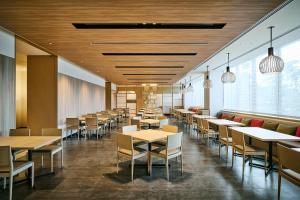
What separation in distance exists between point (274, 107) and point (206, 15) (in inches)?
190

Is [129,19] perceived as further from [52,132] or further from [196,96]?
[196,96]

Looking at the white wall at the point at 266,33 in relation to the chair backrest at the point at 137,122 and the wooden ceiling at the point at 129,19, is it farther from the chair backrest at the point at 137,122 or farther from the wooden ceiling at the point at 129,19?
the chair backrest at the point at 137,122

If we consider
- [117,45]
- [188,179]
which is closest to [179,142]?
[188,179]

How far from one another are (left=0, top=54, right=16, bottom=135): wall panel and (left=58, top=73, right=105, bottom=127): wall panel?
74.6 inches

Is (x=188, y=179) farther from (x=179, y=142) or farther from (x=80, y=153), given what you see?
(x=80, y=153)

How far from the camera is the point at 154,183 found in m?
3.30

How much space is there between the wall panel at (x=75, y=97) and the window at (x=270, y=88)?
7.38 m

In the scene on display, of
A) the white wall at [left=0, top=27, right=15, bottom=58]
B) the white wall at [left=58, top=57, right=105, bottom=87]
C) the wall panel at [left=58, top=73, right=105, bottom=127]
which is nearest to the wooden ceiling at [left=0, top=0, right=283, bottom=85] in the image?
→ the white wall at [left=0, top=27, right=15, bottom=58]

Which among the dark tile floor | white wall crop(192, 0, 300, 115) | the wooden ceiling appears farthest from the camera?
white wall crop(192, 0, 300, 115)

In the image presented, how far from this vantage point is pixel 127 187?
10.3ft

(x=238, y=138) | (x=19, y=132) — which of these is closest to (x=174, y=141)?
(x=238, y=138)

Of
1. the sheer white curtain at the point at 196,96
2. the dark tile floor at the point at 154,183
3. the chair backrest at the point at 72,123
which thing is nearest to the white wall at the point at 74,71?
the chair backrest at the point at 72,123

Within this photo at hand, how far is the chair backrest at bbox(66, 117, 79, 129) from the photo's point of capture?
268 inches

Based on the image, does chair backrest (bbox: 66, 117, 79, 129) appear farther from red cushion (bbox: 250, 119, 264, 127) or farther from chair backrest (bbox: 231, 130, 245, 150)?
red cushion (bbox: 250, 119, 264, 127)
